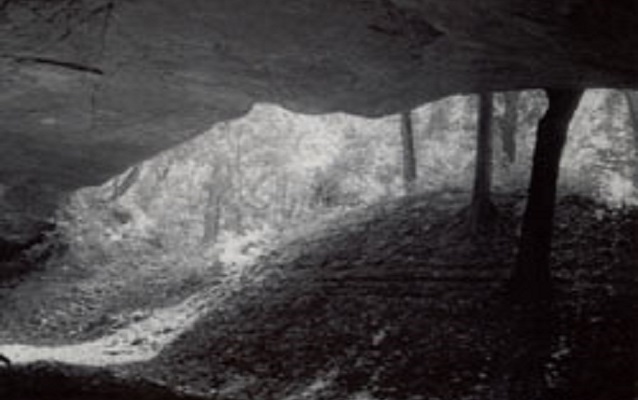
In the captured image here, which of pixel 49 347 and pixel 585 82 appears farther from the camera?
pixel 49 347

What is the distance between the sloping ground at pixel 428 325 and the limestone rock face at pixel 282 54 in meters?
2.74

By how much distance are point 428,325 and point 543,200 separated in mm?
2566

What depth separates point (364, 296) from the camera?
11.7m

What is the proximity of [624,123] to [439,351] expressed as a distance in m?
14.1

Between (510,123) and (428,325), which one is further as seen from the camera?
(510,123)

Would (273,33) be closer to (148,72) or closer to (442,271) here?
(148,72)

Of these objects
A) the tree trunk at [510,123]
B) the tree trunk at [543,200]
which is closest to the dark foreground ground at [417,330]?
the tree trunk at [543,200]

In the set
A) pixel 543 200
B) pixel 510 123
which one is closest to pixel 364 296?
pixel 543 200

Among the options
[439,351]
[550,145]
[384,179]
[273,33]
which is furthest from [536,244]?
[384,179]

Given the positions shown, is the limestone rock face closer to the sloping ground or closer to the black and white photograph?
the black and white photograph

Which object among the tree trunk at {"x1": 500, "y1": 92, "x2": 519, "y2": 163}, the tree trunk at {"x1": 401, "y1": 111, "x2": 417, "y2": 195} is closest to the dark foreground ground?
the tree trunk at {"x1": 401, "y1": 111, "x2": 417, "y2": 195}

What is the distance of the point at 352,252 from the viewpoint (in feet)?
45.4

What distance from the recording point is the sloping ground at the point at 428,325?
858cm

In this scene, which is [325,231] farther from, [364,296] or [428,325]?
[428,325]
